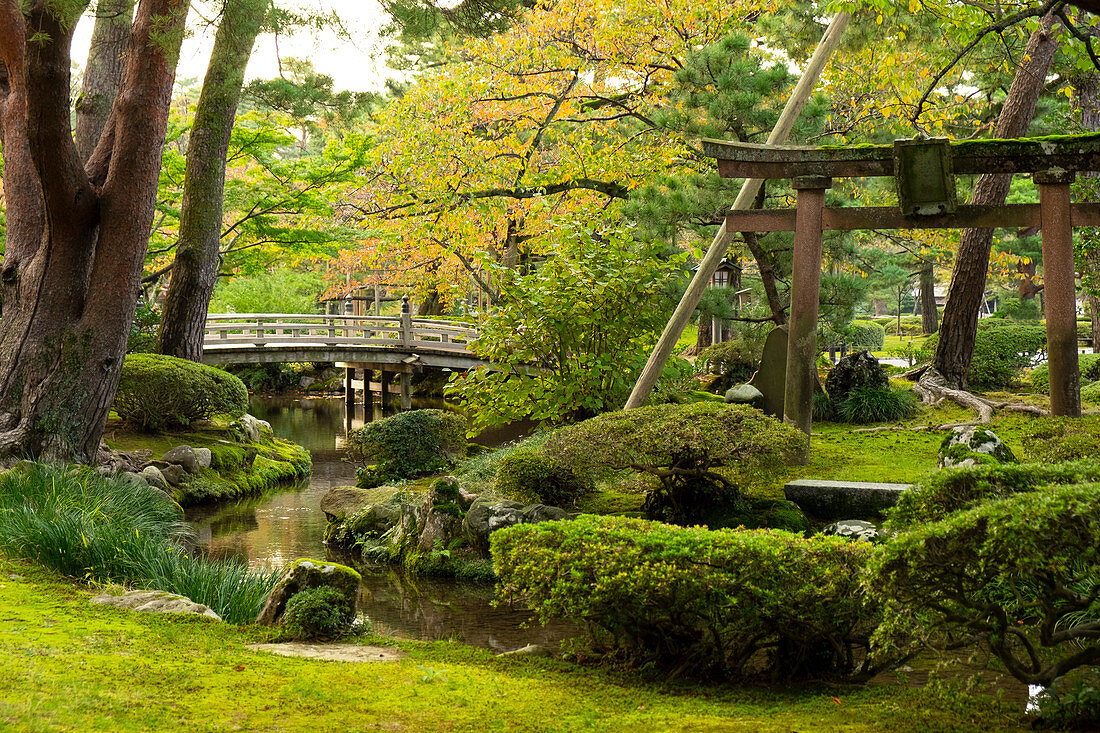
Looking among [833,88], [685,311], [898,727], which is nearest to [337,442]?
[685,311]

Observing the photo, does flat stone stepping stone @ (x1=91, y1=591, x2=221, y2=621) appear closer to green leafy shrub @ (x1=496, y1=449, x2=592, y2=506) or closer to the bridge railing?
green leafy shrub @ (x1=496, y1=449, x2=592, y2=506)

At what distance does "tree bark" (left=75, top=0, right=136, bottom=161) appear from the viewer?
11.5 meters

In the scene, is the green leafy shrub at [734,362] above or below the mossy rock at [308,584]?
above

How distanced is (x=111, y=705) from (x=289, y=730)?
2.27 feet

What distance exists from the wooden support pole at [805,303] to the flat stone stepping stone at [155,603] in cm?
570

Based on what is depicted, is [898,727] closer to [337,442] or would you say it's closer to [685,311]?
[685,311]

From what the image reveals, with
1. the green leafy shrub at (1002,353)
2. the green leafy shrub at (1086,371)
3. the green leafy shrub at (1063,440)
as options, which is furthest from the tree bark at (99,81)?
the green leafy shrub at (1086,371)

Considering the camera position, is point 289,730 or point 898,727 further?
point 898,727

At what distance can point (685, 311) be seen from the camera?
10195 millimetres

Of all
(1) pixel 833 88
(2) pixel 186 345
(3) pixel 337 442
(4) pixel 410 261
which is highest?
(1) pixel 833 88

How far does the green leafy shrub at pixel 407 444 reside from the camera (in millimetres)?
12125

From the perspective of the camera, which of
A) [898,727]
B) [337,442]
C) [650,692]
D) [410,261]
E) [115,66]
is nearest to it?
[898,727]

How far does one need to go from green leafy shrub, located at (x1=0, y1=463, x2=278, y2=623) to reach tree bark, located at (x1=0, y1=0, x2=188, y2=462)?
4.61 feet

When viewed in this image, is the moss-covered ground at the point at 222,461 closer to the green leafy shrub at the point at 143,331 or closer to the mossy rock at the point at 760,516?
the green leafy shrub at the point at 143,331
